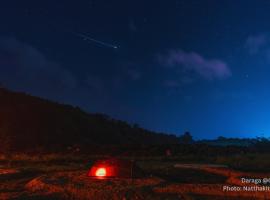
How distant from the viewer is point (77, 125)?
250 feet

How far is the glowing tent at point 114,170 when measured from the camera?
1791cm

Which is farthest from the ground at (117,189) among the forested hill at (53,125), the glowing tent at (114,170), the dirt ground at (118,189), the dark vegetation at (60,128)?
the forested hill at (53,125)

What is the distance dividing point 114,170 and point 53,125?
5565cm

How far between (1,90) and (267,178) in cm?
6990

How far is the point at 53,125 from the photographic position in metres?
72.2

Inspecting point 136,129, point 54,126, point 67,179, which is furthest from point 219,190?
point 136,129

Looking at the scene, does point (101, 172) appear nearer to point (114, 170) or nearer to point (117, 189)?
point (114, 170)

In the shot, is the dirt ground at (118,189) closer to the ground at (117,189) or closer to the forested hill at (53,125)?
the ground at (117,189)

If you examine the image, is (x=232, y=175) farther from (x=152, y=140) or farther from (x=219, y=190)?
(x=152, y=140)

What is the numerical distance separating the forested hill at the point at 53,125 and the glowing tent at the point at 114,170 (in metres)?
41.7

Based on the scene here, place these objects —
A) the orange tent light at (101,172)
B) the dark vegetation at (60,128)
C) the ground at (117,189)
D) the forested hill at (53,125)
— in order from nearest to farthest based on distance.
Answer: the ground at (117,189) → the orange tent light at (101,172) → the dark vegetation at (60,128) → the forested hill at (53,125)

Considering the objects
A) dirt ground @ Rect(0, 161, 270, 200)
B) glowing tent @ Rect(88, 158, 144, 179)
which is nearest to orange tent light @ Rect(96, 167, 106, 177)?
glowing tent @ Rect(88, 158, 144, 179)

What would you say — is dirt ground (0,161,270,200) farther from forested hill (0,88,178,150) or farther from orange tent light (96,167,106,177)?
forested hill (0,88,178,150)

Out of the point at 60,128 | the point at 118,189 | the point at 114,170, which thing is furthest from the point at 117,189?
the point at 60,128
